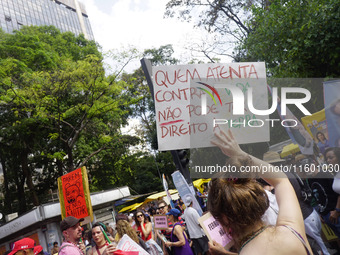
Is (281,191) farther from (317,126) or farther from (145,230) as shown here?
(145,230)

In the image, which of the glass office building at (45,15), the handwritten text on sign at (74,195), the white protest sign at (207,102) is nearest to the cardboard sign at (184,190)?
the handwritten text on sign at (74,195)

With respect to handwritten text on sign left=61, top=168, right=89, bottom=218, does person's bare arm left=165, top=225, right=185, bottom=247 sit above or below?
below

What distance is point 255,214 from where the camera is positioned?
1.51 m

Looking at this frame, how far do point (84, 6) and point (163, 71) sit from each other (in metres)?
87.2

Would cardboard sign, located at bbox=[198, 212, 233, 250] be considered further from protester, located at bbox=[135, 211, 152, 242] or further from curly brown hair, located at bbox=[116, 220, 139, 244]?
protester, located at bbox=[135, 211, 152, 242]

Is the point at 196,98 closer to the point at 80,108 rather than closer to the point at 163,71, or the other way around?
the point at 163,71

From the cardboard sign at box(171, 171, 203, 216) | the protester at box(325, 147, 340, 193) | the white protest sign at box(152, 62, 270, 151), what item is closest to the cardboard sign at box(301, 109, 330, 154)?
the protester at box(325, 147, 340, 193)

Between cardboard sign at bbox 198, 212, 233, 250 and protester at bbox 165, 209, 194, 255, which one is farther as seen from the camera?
protester at bbox 165, 209, 194, 255

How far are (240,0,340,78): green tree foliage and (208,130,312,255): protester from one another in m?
6.15

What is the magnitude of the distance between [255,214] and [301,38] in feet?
22.2

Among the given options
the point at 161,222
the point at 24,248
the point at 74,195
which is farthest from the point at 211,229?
the point at 74,195

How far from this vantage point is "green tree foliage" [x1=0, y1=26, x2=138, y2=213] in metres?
16.2

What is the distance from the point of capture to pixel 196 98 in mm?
3785

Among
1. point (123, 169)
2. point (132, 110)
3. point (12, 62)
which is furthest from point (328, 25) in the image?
point (132, 110)
